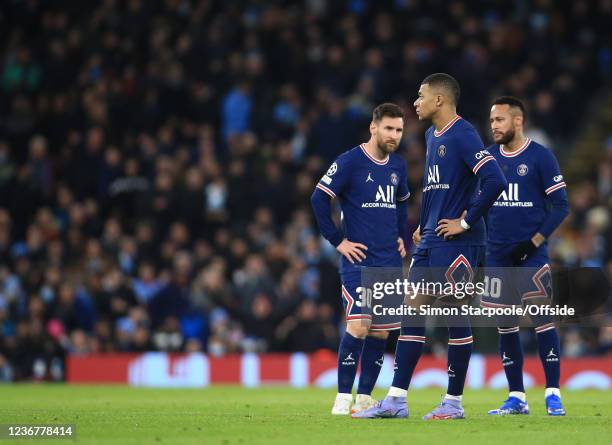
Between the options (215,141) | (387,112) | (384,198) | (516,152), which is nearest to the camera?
(387,112)

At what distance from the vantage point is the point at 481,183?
32.6 feet

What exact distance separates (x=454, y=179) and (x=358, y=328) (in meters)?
1.55

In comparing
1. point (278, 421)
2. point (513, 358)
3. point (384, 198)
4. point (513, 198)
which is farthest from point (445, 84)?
point (278, 421)

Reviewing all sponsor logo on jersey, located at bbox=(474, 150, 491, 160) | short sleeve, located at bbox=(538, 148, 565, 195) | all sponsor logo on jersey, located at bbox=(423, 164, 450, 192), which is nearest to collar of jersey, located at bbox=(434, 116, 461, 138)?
all sponsor logo on jersey, located at bbox=(423, 164, 450, 192)

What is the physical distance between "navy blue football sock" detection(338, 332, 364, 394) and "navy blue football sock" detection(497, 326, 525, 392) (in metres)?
1.40

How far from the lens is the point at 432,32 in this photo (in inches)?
947

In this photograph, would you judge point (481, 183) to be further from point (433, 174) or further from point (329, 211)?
point (329, 211)

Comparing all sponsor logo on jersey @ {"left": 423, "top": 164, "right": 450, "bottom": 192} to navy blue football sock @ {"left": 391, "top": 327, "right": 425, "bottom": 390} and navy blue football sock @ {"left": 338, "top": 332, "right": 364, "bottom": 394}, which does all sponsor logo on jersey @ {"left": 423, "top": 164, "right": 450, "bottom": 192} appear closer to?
navy blue football sock @ {"left": 391, "top": 327, "right": 425, "bottom": 390}

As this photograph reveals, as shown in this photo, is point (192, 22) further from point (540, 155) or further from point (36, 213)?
point (540, 155)

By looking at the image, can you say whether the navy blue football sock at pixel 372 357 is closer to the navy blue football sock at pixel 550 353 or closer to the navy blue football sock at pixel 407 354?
the navy blue football sock at pixel 407 354

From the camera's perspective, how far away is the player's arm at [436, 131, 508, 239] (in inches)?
388

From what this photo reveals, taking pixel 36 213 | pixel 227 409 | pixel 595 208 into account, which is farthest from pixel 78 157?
pixel 227 409

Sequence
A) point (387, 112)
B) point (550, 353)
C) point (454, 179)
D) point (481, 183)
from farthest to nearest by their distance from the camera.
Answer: point (550, 353), point (387, 112), point (454, 179), point (481, 183)

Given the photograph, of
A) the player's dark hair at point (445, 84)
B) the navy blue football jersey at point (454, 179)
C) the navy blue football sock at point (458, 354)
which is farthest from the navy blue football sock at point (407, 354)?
the player's dark hair at point (445, 84)
